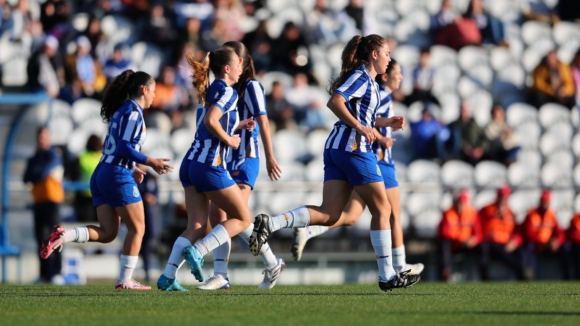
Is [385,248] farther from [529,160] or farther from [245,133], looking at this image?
[529,160]

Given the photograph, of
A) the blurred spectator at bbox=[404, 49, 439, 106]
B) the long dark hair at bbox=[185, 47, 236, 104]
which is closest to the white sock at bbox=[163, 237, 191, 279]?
the long dark hair at bbox=[185, 47, 236, 104]

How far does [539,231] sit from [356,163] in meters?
8.87

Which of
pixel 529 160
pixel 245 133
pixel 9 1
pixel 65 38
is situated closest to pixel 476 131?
pixel 529 160

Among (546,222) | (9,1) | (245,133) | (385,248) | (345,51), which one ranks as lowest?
(546,222)

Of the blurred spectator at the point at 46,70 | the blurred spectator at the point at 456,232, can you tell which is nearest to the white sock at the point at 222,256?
the blurred spectator at the point at 456,232

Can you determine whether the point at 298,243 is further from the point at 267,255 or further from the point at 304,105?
the point at 304,105

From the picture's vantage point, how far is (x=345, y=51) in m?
8.67

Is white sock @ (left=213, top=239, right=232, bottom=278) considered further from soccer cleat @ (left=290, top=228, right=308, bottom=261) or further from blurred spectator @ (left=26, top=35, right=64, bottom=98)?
blurred spectator @ (left=26, top=35, right=64, bottom=98)

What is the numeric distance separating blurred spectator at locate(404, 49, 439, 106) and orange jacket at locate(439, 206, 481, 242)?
10.1 ft

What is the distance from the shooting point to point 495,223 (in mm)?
16234

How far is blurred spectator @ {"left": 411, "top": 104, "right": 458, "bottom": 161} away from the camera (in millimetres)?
17484

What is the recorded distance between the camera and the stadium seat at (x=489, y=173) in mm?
A: 17312

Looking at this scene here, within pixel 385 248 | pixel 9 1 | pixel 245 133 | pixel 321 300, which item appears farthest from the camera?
pixel 9 1

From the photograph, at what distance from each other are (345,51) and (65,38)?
1004cm
